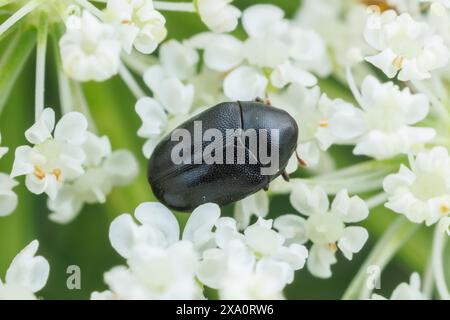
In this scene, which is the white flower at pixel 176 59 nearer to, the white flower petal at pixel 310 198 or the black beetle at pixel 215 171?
the black beetle at pixel 215 171

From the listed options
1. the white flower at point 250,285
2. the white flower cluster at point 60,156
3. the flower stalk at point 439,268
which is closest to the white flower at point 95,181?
the white flower cluster at point 60,156

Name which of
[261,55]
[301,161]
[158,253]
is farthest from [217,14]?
[158,253]

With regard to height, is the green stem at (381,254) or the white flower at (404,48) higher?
the white flower at (404,48)

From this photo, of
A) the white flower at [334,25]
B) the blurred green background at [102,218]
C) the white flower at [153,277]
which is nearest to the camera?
the white flower at [153,277]

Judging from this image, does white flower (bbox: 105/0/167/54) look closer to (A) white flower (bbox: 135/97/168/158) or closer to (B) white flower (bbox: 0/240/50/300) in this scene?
(A) white flower (bbox: 135/97/168/158)

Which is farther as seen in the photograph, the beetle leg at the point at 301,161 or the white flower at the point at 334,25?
the white flower at the point at 334,25
